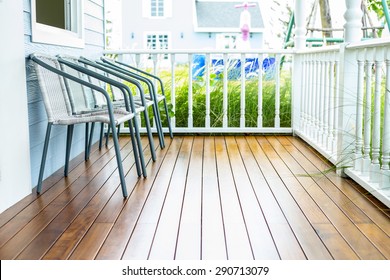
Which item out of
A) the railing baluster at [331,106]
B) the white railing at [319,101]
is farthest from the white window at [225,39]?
the railing baluster at [331,106]

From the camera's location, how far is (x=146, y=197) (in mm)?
3334

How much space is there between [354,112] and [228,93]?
2409 mm

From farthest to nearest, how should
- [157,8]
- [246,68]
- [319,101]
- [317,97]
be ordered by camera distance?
1. [157,8]
2. [246,68]
3. [317,97]
4. [319,101]

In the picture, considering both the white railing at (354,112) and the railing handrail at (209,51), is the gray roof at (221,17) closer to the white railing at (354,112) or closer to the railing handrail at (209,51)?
the railing handrail at (209,51)

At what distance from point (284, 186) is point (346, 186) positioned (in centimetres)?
37

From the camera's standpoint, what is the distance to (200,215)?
294 cm

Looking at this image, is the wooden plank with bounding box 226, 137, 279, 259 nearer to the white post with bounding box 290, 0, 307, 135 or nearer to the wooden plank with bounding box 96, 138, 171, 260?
the wooden plank with bounding box 96, 138, 171, 260

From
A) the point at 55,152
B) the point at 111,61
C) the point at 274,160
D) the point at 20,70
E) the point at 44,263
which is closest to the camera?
the point at 44,263

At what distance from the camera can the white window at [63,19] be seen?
436 centimetres

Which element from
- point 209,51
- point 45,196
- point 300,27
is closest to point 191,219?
point 45,196

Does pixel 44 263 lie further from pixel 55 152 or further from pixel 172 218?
pixel 55 152

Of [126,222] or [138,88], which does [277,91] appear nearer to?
[138,88]

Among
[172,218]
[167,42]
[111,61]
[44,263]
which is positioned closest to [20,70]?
[172,218]

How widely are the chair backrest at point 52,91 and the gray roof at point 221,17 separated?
17.0 m
